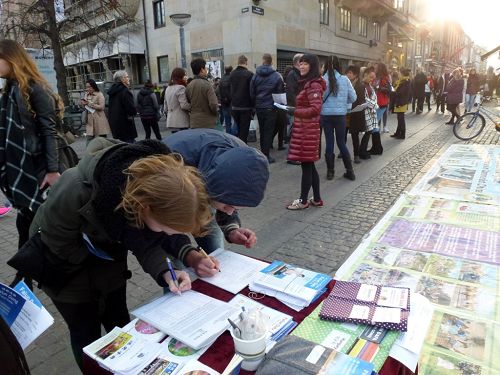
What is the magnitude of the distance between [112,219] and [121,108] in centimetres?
567

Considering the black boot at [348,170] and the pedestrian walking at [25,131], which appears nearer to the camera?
the pedestrian walking at [25,131]

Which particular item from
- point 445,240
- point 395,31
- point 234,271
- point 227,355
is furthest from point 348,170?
point 395,31

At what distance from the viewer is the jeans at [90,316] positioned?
1684 mm

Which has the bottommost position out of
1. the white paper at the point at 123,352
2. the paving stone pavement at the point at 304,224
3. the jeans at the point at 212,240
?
the paving stone pavement at the point at 304,224

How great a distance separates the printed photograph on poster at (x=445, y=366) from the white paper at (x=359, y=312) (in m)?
0.84

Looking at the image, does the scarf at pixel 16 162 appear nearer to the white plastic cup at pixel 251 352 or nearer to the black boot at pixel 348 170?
the white plastic cup at pixel 251 352

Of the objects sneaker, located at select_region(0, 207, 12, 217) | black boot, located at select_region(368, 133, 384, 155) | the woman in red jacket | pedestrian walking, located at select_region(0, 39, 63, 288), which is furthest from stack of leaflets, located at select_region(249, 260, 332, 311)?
black boot, located at select_region(368, 133, 384, 155)

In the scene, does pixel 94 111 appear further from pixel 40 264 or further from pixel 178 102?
pixel 40 264

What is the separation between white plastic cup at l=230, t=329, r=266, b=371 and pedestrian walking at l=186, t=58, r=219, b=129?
17.1 ft

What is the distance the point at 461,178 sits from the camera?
5.62 metres

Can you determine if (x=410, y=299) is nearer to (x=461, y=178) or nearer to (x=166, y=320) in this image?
(x=166, y=320)

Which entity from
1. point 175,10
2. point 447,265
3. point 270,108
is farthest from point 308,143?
point 175,10

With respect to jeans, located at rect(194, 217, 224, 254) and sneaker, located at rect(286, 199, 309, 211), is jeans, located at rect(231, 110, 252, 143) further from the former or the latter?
jeans, located at rect(194, 217, 224, 254)

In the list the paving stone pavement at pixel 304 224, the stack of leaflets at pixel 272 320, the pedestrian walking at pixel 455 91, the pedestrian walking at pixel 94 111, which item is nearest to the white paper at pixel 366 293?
the stack of leaflets at pixel 272 320
